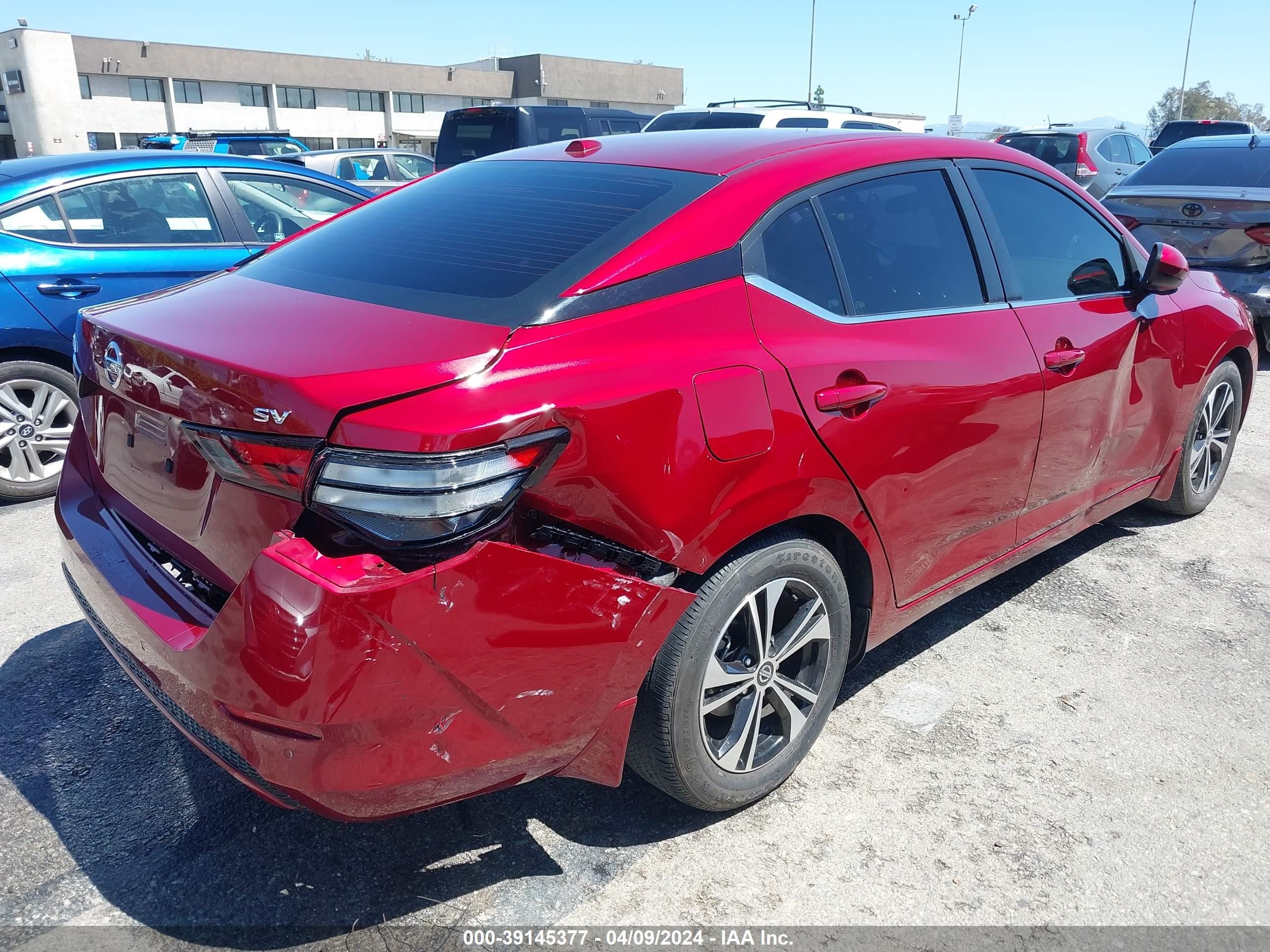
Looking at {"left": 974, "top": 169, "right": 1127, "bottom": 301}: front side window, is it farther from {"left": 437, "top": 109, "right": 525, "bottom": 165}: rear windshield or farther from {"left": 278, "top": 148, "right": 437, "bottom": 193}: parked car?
{"left": 278, "top": 148, "right": 437, "bottom": 193}: parked car

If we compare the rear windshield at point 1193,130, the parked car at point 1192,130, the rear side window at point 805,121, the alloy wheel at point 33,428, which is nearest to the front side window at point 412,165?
the rear side window at point 805,121

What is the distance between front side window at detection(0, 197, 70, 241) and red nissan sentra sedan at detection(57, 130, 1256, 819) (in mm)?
2643

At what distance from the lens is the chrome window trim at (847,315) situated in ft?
8.26

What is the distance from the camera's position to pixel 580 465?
80.3 inches

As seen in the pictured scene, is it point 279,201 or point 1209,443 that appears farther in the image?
point 279,201

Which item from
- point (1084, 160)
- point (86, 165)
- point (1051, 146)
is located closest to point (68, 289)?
point (86, 165)

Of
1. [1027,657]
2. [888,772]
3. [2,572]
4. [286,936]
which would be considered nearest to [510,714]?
[286,936]

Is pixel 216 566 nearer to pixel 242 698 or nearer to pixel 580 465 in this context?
pixel 242 698

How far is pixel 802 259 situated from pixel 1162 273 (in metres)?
1.92

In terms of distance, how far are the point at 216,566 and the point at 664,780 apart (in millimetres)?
1164

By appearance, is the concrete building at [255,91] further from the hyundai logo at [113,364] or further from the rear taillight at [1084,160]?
the hyundai logo at [113,364]

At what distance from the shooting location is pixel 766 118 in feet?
34.4

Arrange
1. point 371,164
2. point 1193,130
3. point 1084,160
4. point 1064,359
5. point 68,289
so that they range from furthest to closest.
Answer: point 1193,130 → point 371,164 → point 1084,160 → point 68,289 → point 1064,359

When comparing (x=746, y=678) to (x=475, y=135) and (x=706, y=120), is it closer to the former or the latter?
Answer: (x=706, y=120)
